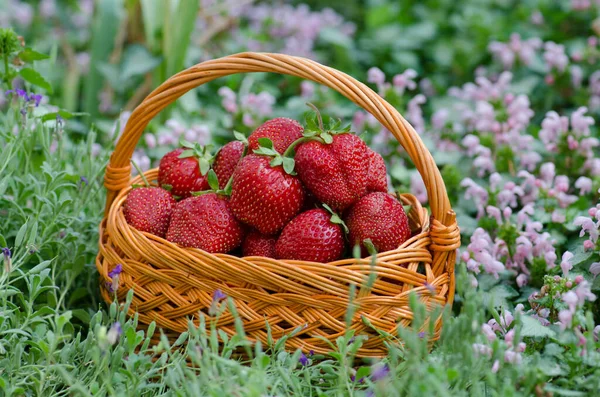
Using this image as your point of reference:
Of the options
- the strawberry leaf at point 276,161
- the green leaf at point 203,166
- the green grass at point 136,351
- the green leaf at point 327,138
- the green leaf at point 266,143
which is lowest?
the green grass at point 136,351

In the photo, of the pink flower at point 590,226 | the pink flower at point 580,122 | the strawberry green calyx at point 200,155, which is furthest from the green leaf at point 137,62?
the pink flower at point 590,226

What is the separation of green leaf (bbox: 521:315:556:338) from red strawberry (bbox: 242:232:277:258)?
407 mm

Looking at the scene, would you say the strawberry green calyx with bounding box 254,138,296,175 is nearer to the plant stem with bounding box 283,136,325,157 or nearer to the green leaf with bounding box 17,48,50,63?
the plant stem with bounding box 283,136,325,157

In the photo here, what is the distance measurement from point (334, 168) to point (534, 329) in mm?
391

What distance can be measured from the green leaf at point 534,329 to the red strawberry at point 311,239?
307 millimetres

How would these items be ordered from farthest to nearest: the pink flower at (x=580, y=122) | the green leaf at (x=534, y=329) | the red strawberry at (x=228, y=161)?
1. the pink flower at (x=580, y=122)
2. the red strawberry at (x=228, y=161)
3. the green leaf at (x=534, y=329)

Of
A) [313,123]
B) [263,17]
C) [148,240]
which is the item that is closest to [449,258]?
[313,123]

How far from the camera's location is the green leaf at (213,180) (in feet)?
3.81

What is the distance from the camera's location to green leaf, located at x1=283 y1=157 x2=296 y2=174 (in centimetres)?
109

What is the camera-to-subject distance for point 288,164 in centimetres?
109

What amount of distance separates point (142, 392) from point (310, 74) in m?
0.56

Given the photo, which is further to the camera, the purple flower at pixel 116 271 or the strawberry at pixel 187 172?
the strawberry at pixel 187 172

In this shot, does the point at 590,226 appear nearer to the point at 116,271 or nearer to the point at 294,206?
the point at 294,206

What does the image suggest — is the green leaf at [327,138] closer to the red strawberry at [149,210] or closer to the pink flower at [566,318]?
the red strawberry at [149,210]
